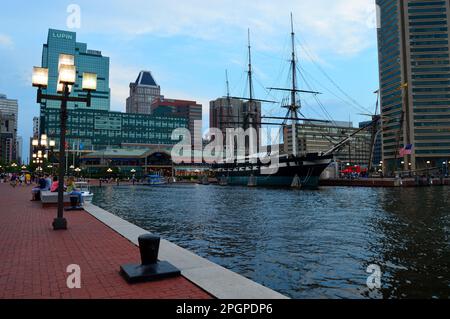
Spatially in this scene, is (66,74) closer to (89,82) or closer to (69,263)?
(89,82)

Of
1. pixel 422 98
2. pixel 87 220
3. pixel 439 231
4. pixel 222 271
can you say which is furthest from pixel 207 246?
pixel 422 98

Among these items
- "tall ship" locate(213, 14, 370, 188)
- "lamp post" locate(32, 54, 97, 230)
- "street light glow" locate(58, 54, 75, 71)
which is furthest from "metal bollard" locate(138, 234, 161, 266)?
"tall ship" locate(213, 14, 370, 188)

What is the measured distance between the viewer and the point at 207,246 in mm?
11719

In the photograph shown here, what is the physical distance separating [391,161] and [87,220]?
170m

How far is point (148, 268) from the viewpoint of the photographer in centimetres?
680

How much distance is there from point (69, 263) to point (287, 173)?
63313 mm

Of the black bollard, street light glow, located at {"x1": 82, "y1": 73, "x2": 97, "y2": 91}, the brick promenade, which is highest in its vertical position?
street light glow, located at {"x1": 82, "y1": 73, "x2": 97, "y2": 91}

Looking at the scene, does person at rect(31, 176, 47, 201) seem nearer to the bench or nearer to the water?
the bench

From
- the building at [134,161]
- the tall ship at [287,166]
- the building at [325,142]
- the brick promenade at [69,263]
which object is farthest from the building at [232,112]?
the brick promenade at [69,263]

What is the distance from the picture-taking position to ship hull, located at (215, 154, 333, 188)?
205 feet

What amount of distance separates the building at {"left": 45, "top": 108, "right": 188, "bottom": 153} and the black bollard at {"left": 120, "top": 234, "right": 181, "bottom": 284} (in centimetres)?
17015

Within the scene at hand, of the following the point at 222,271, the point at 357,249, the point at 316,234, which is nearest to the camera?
the point at 222,271

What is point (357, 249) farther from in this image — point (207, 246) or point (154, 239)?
point (154, 239)

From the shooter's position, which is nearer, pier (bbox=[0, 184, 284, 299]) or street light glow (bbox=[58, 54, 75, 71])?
pier (bbox=[0, 184, 284, 299])
